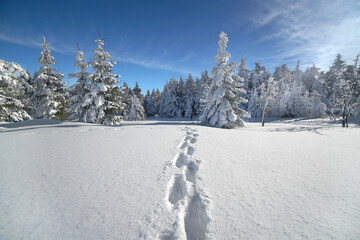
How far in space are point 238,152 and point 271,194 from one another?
7.77 ft

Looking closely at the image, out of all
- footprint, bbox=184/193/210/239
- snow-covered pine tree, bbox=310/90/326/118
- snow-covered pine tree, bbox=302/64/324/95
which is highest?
snow-covered pine tree, bbox=302/64/324/95

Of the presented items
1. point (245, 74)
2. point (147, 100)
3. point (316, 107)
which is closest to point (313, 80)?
point (316, 107)

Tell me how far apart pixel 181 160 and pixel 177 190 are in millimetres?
1461

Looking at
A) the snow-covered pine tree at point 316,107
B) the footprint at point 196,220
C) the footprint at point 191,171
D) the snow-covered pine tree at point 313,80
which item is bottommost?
the footprint at point 196,220

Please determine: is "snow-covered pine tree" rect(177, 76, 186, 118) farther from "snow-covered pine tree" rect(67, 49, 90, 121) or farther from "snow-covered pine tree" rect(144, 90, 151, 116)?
"snow-covered pine tree" rect(67, 49, 90, 121)

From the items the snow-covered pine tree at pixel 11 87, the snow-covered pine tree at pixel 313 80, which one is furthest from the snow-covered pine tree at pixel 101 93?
the snow-covered pine tree at pixel 313 80

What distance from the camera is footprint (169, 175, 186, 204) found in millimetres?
2572

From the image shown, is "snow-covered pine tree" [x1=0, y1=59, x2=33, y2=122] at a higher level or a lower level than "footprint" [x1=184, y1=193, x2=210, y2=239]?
higher

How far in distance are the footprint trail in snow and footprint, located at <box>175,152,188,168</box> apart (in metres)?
0.41

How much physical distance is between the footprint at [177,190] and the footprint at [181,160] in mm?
716

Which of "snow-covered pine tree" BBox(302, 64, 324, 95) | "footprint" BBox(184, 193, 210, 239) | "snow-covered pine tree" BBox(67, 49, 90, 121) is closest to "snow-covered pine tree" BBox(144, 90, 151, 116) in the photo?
"snow-covered pine tree" BBox(67, 49, 90, 121)

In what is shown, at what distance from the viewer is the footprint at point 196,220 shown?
6.25 ft

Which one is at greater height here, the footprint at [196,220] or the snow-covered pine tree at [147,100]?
the snow-covered pine tree at [147,100]

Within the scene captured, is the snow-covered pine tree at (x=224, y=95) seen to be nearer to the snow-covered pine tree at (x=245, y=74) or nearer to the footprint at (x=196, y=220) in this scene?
the footprint at (x=196, y=220)
